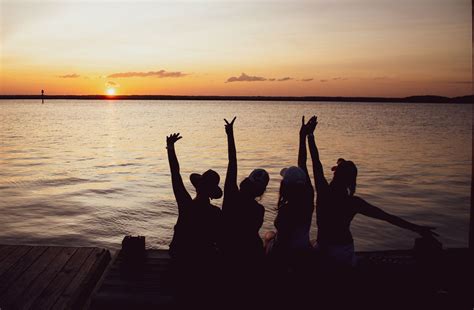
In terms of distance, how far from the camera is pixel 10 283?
7.53m

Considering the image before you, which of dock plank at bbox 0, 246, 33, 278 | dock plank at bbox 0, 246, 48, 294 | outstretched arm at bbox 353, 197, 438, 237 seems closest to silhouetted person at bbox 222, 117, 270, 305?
outstretched arm at bbox 353, 197, 438, 237

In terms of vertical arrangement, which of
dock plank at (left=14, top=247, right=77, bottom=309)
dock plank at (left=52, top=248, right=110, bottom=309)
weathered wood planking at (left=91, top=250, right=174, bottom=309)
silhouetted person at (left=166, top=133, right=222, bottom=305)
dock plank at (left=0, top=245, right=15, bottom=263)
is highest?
silhouetted person at (left=166, top=133, right=222, bottom=305)

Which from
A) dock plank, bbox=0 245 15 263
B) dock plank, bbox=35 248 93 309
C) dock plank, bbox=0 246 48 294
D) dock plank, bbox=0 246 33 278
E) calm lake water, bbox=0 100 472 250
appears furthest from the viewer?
calm lake water, bbox=0 100 472 250

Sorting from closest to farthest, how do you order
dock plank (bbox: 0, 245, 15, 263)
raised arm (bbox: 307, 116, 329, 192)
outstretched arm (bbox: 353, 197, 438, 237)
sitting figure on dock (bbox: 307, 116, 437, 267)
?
outstretched arm (bbox: 353, 197, 438, 237) → sitting figure on dock (bbox: 307, 116, 437, 267) → raised arm (bbox: 307, 116, 329, 192) → dock plank (bbox: 0, 245, 15, 263)

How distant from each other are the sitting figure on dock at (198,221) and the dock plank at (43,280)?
3090 millimetres

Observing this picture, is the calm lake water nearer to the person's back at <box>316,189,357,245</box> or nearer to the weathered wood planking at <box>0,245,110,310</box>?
the weathered wood planking at <box>0,245,110,310</box>

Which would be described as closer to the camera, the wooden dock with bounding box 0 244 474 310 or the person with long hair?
the person with long hair

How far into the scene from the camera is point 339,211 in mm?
5750

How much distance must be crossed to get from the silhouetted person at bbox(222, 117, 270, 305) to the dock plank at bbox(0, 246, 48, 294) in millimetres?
4191

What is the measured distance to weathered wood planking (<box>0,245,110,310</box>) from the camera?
7.02 m

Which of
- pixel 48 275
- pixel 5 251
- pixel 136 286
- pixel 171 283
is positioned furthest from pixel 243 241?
pixel 5 251

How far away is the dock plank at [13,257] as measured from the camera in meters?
8.20

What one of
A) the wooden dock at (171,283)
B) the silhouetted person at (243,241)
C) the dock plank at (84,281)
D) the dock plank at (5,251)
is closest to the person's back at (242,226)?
the silhouetted person at (243,241)

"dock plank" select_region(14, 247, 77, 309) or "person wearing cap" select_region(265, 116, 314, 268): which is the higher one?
"person wearing cap" select_region(265, 116, 314, 268)
